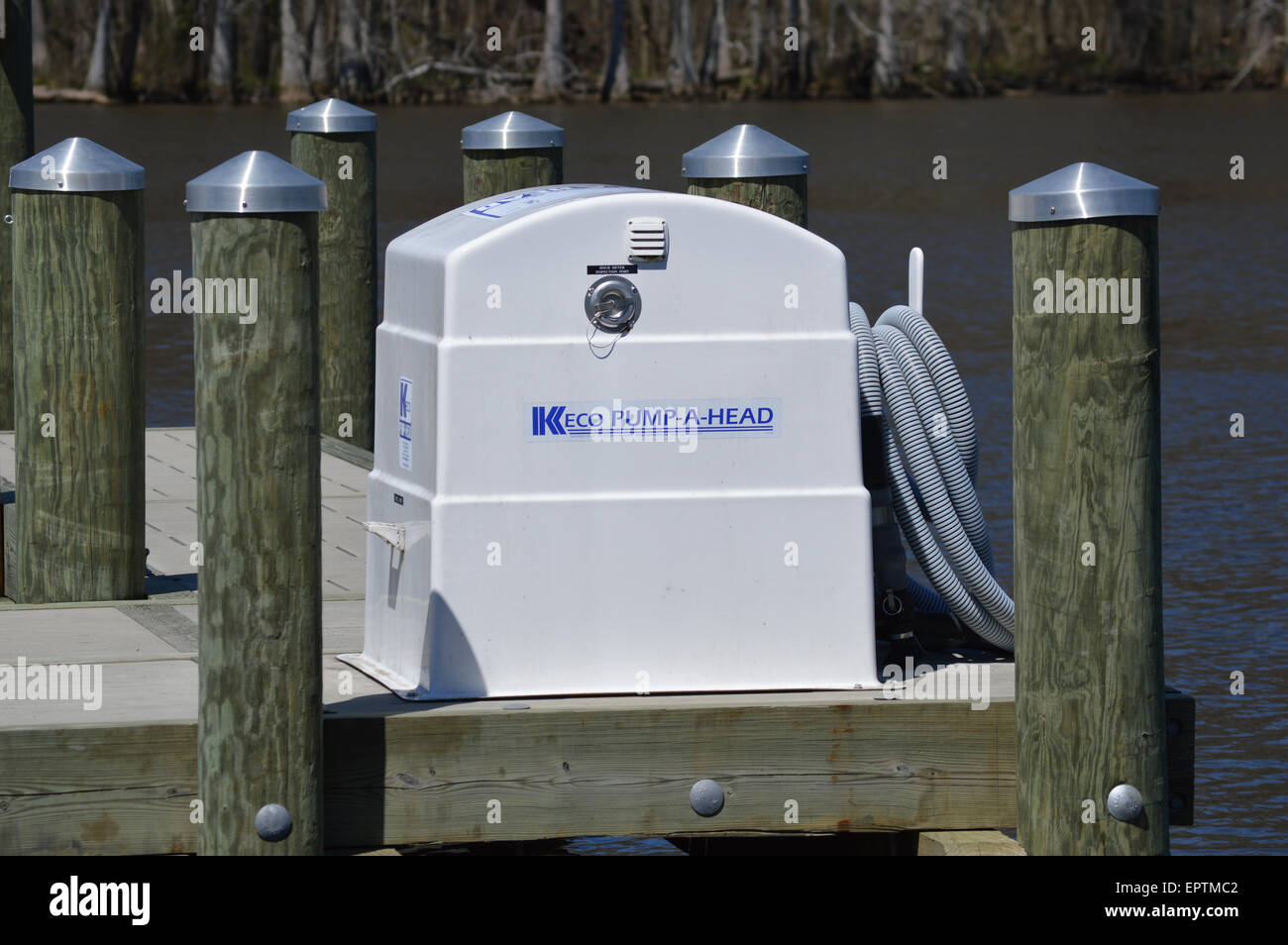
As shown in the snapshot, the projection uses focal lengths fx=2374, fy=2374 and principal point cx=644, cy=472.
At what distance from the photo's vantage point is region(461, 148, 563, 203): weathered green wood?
9.74m

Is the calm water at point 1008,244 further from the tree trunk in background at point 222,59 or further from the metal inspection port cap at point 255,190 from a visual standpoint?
the metal inspection port cap at point 255,190

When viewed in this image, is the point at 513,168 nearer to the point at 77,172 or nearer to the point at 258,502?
the point at 77,172

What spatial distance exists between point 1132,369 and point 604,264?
1380 millimetres

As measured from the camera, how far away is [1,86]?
1177 cm

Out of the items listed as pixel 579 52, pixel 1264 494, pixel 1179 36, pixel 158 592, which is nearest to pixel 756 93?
pixel 579 52

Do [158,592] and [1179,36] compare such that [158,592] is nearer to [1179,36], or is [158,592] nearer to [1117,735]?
[1117,735]

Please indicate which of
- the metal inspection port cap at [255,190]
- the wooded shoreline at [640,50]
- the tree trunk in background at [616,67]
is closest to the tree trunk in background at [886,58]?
the wooded shoreline at [640,50]

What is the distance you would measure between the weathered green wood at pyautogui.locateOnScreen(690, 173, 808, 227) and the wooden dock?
87.8 inches

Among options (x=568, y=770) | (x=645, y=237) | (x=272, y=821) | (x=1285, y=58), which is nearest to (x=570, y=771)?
(x=568, y=770)

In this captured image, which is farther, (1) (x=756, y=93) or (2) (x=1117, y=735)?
(1) (x=756, y=93)

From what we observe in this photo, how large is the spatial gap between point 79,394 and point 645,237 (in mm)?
2541

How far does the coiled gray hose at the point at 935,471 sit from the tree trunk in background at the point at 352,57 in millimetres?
52072

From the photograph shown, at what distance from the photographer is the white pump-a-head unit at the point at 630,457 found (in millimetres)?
6176
